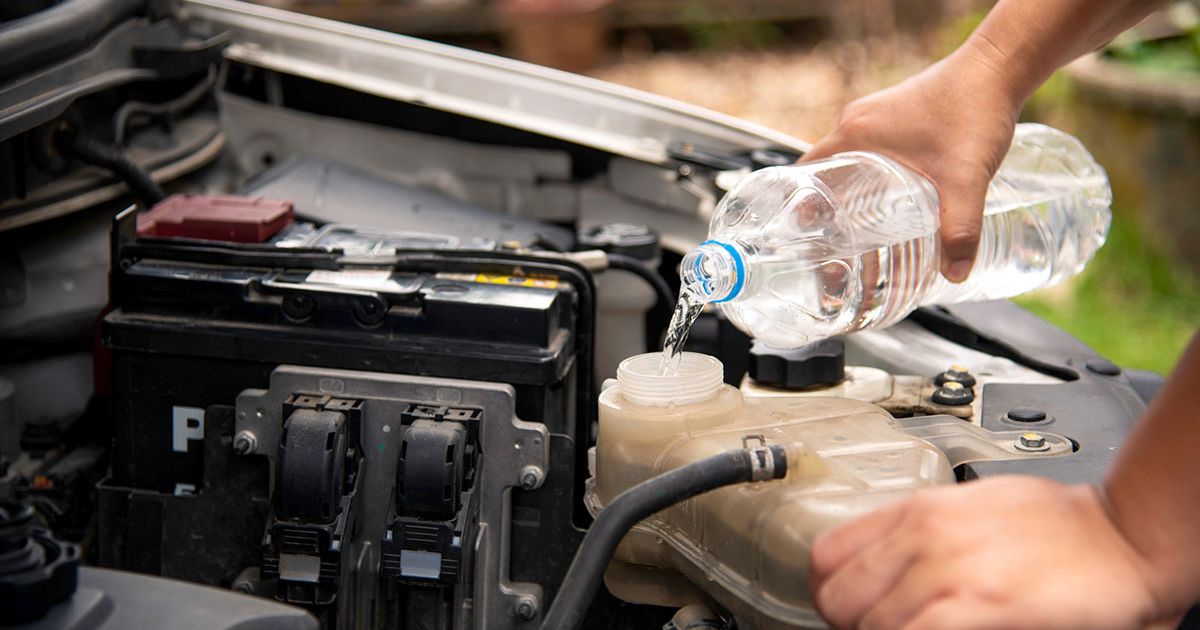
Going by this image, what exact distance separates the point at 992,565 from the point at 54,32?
133 cm

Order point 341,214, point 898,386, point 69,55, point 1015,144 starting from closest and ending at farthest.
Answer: point 898,386
point 69,55
point 341,214
point 1015,144

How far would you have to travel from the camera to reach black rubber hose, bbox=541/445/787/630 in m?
1.08

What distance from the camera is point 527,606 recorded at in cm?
138

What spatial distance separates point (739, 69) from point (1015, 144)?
516 cm

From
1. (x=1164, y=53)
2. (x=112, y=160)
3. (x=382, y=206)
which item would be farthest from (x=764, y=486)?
(x=1164, y=53)

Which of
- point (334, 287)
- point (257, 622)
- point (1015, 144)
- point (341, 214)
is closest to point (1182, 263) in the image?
point (1015, 144)

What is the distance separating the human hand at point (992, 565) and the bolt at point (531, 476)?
0.46 metres

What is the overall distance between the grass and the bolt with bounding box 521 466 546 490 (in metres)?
3.01

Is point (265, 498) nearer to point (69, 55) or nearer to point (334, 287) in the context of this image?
point (334, 287)

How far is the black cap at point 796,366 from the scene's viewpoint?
148 centimetres

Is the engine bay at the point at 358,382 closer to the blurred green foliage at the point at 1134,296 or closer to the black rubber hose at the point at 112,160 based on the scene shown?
the black rubber hose at the point at 112,160

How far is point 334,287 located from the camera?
1384mm

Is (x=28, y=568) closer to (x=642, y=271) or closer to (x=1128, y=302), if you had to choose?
(x=642, y=271)

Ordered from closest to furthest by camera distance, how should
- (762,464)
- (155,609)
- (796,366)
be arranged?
(155,609)
(762,464)
(796,366)
